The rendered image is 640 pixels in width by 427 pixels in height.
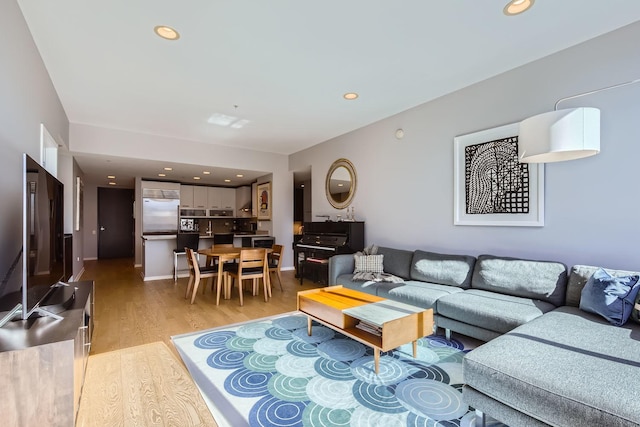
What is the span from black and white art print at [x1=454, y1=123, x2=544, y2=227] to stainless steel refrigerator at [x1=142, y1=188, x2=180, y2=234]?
738cm

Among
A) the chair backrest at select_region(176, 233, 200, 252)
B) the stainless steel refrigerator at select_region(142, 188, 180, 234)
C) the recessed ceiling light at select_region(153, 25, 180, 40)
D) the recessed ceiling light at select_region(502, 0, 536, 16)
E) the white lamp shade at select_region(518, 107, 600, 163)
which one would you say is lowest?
the chair backrest at select_region(176, 233, 200, 252)

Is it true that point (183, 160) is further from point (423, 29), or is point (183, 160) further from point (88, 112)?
point (423, 29)

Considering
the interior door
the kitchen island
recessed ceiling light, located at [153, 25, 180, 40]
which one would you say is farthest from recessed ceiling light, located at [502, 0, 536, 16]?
the interior door

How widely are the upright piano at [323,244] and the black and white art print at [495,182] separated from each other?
170 centimetres

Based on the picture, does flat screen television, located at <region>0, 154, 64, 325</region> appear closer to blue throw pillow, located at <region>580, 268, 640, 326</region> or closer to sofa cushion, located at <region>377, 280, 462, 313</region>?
sofa cushion, located at <region>377, 280, 462, 313</region>

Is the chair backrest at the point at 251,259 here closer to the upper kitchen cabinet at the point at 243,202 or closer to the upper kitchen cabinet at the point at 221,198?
the upper kitchen cabinet at the point at 243,202

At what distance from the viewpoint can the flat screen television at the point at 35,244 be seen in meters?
1.69

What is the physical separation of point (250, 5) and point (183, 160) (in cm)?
421

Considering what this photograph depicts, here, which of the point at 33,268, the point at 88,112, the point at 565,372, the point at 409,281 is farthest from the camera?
the point at 88,112

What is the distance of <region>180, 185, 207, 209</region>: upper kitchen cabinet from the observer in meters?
8.83

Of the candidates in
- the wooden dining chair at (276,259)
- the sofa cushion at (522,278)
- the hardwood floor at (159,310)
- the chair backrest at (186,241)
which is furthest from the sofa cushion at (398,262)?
the chair backrest at (186,241)

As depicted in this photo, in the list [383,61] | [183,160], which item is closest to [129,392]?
[383,61]

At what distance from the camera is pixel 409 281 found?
3.82 metres

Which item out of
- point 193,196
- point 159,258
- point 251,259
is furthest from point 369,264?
point 193,196
